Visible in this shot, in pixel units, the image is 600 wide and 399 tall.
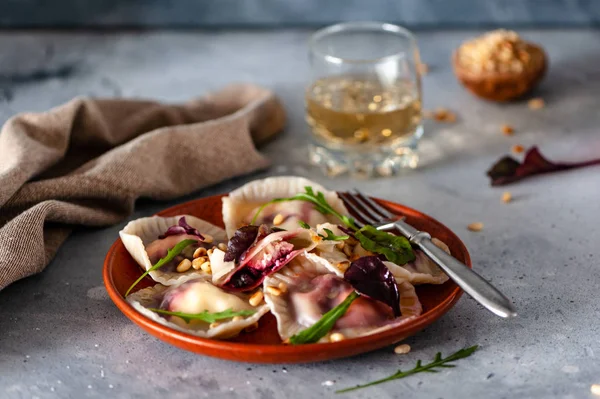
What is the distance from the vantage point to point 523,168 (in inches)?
79.9

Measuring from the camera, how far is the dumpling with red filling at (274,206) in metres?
1.64

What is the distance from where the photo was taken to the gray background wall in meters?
3.02

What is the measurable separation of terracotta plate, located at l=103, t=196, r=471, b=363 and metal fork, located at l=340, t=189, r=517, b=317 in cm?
4

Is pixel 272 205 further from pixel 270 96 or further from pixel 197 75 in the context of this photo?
pixel 197 75

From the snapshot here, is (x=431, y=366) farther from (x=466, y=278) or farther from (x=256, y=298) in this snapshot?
(x=256, y=298)

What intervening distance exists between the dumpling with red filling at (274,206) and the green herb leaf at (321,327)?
0.31m

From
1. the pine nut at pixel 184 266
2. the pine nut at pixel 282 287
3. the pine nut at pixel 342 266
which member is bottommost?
the pine nut at pixel 184 266

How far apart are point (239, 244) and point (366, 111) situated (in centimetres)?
65

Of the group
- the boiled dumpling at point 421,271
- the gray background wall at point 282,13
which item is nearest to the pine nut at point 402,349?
the boiled dumpling at point 421,271

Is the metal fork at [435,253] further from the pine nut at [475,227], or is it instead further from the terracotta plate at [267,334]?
the pine nut at [475,227]

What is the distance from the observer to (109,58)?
288 centimetres

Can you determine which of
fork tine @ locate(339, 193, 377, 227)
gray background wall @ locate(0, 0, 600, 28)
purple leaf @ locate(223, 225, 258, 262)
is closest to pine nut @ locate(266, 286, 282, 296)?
purple leaf @ locate(223, 225, 258, 262)

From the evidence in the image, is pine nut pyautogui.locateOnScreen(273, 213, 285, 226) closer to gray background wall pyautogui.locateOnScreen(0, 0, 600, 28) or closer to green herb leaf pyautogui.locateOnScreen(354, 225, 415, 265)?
green herb leaf pyautogui.locateOnScreen(354, 225, 415, 265)

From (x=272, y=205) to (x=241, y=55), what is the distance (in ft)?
4.41
